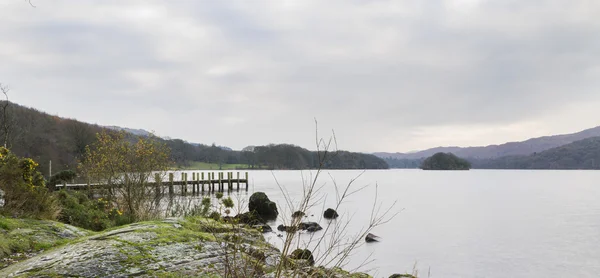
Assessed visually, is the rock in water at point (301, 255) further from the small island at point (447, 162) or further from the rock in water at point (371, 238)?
the small island at point (447, 162)

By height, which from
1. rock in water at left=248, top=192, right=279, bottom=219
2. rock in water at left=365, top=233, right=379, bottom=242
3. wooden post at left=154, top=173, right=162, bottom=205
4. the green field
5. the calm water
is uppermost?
the green field

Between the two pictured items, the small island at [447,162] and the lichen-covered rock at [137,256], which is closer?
the lichen-covered rock at [137,256]

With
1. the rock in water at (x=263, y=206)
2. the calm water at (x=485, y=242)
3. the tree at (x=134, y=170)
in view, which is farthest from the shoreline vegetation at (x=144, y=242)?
the rock in water at (x=263, y=206)

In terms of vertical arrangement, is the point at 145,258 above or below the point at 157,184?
below

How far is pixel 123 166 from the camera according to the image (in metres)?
13.9

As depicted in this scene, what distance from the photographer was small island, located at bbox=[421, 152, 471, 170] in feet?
491

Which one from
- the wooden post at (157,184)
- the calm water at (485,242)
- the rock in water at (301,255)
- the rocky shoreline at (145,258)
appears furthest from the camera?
the calm water at (485,242)

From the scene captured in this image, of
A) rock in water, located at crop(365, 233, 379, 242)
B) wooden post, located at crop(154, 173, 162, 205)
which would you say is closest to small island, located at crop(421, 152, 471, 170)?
rock in water, located at crop(365, 233, 379, 242)

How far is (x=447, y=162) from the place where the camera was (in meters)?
153

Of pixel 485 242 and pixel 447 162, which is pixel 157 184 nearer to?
pixel 485 242

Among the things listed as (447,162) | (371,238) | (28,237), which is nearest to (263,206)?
(371,238)

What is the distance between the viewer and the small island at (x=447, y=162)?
150 m

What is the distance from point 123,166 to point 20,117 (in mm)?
61592

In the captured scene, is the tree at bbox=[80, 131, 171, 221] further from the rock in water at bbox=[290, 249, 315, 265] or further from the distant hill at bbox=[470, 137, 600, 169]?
the distant hill at bbox=[470, 137, 600, 169]
